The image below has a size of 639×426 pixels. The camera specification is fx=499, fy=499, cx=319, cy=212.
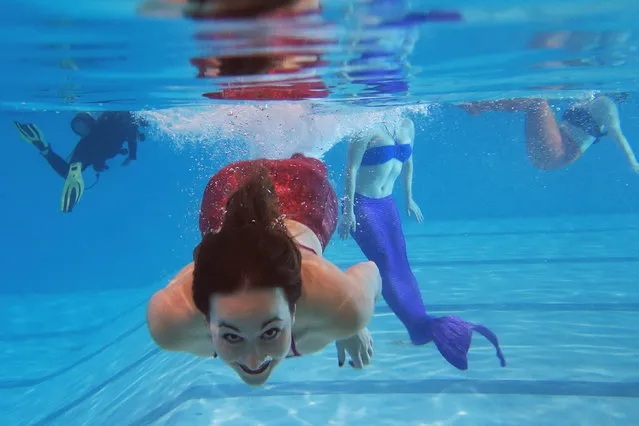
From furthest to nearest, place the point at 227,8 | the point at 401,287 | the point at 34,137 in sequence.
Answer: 1. the point at 34,137
2. the point at 401,287
3. the point at 227,8

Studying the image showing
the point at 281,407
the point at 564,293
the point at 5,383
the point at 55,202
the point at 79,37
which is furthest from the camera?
the point at 55,202

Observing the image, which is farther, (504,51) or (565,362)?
(504,51)

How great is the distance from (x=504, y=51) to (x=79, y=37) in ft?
19.3

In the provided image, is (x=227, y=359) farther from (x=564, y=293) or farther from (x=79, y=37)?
(x=564, y=293)

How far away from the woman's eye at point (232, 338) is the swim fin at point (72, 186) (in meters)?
8.18

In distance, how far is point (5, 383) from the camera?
862cm

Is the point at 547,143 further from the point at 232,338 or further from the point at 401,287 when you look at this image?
the point at 232,338

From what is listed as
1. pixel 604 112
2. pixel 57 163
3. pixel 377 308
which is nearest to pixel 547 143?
pixel 604 112

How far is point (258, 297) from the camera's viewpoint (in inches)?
91.7

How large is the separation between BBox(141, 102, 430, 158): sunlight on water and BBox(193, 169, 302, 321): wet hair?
811cm

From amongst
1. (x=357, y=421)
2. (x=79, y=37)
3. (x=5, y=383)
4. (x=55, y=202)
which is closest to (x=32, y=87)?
(x=79, y=37)

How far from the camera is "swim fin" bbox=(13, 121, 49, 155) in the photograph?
9727mm

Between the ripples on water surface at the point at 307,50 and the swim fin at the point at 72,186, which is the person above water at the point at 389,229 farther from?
the swim fin at the point at 72,186

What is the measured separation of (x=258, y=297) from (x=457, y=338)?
4.52 m
